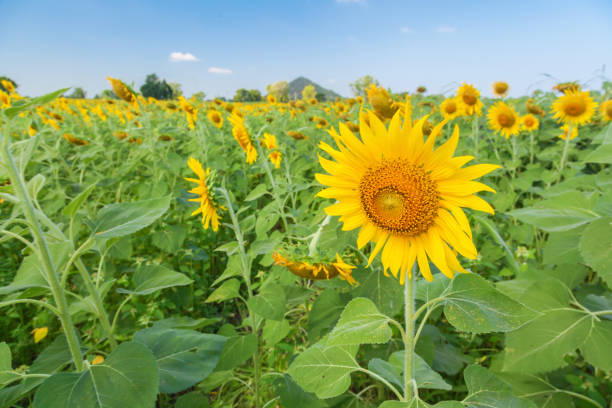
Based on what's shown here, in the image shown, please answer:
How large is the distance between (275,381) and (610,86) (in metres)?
5.99

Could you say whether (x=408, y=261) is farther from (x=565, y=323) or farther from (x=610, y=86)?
(x=610, y=86)

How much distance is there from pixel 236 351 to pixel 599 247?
129 cm

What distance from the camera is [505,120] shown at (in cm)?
362

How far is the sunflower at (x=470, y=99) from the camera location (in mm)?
3664

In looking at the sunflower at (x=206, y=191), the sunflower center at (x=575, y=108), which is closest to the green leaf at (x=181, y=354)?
the sunflower at (x=206, y=191)

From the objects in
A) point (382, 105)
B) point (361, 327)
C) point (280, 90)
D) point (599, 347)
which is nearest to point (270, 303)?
point (361, 327)

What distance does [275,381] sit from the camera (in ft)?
4.78

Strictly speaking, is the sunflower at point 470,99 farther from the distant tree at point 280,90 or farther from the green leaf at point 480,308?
the distant tree at point 280,90

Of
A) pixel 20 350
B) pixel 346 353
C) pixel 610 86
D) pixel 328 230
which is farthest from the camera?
pixel 610 86

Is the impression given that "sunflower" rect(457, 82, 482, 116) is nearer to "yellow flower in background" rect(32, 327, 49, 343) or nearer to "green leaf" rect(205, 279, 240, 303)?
"green leaf" rect(205, 279, 240, 303)

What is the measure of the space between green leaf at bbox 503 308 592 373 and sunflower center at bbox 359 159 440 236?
613mm

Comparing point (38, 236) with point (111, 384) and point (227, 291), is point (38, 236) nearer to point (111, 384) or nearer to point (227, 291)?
point (111, 384)

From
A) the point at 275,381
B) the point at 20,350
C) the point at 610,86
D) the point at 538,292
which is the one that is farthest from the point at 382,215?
the point at 610,86

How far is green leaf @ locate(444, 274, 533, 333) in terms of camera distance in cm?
75
